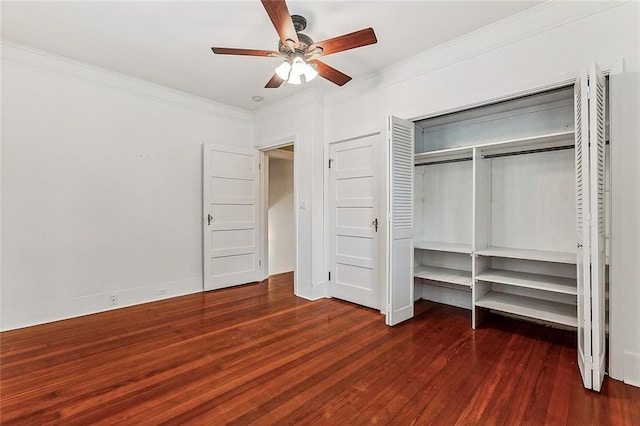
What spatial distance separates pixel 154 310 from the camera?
3.58 metres

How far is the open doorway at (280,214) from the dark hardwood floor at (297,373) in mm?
2440

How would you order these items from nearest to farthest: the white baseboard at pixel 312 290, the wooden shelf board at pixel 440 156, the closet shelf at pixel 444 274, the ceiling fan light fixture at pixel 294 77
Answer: the ceiling fan light fixture at pixel 294 77, the closet shelf at pixel 444 274, the wooden shelf board at pixel 440 156, the white baseboard at pixel 312 290

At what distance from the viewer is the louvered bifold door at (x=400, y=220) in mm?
3029

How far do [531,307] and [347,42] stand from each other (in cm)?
282

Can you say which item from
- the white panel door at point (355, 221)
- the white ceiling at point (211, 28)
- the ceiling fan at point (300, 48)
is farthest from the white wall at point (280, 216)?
the ceiling fan at point (300, 48)

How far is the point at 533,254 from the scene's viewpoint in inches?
112

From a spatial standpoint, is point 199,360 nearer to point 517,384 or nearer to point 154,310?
point 154,310

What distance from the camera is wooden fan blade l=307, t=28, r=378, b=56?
2143mm

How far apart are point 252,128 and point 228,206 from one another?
4.61 ft

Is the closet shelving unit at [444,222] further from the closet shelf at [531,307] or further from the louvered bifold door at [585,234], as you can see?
the louvered bifold door at [585,234]

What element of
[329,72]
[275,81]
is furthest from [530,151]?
[275,81]

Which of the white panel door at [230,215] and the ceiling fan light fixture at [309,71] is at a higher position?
the ceiling fan light fixture at [309,71]

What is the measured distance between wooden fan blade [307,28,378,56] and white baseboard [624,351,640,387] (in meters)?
2.77

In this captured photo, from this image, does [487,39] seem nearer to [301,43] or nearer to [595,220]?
[301,43]
